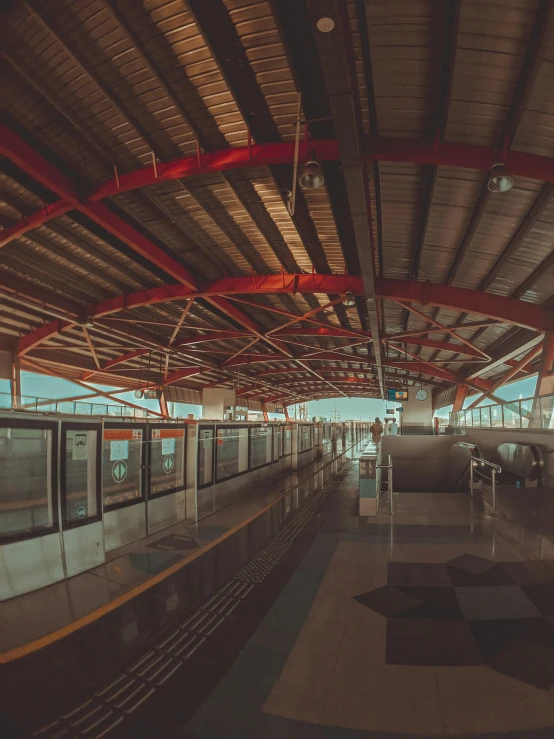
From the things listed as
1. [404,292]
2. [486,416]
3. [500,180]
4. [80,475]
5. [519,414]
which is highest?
[500,180]

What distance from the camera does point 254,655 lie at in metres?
3.45

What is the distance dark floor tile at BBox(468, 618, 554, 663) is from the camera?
3.45 metres

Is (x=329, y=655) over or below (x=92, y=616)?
over

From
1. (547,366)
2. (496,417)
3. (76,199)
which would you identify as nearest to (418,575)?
(76,199)

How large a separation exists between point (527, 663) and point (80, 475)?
19.9ft

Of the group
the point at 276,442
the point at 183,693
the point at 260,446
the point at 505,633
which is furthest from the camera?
the point at 276,442

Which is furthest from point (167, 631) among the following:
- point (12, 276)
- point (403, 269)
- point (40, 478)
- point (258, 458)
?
point (12, 276)

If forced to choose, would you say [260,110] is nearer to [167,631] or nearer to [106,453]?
[106,453]

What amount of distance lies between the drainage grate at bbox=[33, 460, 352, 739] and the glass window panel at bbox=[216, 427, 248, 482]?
485 centimetres

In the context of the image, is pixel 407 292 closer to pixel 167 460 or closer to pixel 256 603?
pixel 167 460

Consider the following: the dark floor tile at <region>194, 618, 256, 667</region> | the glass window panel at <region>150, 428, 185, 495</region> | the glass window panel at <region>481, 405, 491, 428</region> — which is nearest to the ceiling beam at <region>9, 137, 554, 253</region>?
the glass window panel at <region>150, 428, 185, 495</region>

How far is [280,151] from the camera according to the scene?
7.08 metres

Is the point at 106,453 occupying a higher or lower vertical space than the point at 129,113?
lower

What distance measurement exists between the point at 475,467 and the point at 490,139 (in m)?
8.86
